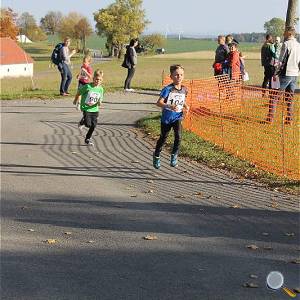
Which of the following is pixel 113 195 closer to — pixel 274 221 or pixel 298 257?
pixel 274 221

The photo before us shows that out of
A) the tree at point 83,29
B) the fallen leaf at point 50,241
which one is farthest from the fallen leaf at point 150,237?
the tree at point 83,29

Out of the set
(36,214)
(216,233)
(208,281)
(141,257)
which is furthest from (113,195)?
(208,281)

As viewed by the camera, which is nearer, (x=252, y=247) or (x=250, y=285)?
(x=250, y=285)

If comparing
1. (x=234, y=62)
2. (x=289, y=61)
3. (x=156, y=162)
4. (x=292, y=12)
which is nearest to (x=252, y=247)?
(x=156, y=162)

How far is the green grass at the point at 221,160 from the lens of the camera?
952 centimetres

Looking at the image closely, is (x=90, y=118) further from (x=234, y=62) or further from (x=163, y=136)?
(x=234, y=62)

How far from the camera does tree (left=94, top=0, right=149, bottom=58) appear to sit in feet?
374

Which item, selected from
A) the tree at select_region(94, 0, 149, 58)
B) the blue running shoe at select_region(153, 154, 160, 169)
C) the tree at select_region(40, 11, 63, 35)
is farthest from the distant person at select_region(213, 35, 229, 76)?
the tree at select_region(40, 11, 63, 35)

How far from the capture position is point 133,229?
7.00 m

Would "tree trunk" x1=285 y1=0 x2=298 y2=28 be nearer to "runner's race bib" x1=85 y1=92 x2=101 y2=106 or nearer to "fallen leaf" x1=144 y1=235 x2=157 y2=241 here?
"runner's race bib" x1=85 y1=92 x2=101 y2=106

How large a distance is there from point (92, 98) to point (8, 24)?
11806 centimetres

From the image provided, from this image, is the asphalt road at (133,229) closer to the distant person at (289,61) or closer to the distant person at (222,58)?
the distant person at (289,61)

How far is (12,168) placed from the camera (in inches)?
420

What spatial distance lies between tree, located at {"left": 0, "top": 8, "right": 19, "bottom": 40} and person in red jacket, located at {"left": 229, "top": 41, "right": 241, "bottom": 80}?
359ft
